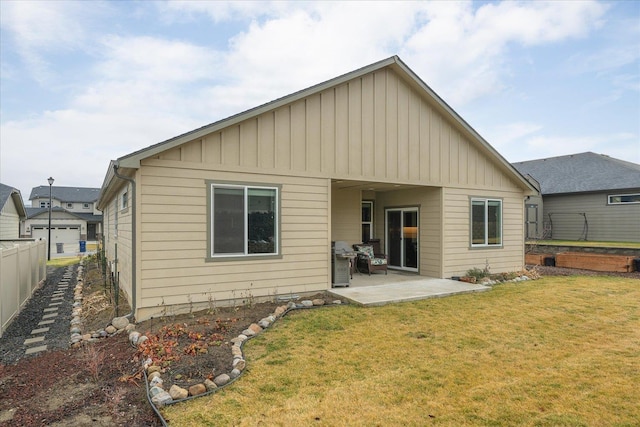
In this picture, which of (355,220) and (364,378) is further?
(355,220)

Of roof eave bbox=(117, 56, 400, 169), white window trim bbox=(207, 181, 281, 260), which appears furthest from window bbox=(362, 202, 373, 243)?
white window trim bbox=(207, 181, 281, 260)

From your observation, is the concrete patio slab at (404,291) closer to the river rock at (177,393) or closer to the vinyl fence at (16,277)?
the river rock at (177,393)

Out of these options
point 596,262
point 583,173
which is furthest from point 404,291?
point 583,173

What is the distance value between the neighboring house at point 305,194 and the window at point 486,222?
0.13 ft

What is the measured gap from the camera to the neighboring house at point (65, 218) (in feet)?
112

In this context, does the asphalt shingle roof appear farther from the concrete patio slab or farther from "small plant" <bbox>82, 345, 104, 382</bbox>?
the concrete patio slab

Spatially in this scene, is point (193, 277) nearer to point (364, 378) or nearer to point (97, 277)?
point (364, 378)

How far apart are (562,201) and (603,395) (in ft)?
64.0

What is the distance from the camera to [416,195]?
1046 centimetres

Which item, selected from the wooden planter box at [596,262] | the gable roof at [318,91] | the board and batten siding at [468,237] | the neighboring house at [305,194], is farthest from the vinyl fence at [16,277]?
the wooden planter box at [596,262]

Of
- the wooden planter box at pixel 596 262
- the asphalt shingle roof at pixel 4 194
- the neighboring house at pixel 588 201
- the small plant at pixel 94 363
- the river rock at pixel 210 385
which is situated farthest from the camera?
the neighboring house at pixel 588 201

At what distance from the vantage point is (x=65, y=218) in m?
36.4

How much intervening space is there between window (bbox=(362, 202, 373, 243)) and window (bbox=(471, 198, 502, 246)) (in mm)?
3314

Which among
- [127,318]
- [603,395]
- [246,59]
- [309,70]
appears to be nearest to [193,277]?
[127,318]
